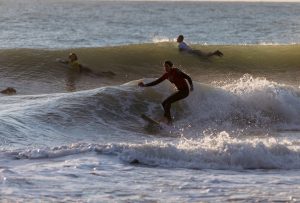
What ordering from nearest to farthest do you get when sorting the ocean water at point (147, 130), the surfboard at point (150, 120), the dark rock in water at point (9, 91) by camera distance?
1. the ocean water at point (147, 130)
2. the surfboard at point (150, 120)
3. the dark rock in water at point (9, 91)

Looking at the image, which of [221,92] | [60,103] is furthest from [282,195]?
[221,92]

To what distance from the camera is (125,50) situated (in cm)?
2802

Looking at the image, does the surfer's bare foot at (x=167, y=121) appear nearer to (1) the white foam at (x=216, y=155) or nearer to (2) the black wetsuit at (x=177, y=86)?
(2) the black wetsuit at (x=177, y=86)

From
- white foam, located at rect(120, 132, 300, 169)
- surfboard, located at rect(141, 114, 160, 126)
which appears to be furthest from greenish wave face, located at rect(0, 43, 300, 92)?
white foam, located at rect(120, 132, 300, 169)

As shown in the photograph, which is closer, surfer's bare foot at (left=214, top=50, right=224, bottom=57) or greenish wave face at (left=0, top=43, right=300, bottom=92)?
greenish wave face at (left=0, top=43, right=300, bottom=92)

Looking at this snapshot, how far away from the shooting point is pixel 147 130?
1504cm

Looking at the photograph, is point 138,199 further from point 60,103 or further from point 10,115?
point 60,103

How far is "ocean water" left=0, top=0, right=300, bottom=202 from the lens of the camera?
9.03 m

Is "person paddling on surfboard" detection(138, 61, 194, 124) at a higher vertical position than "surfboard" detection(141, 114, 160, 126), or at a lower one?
higher

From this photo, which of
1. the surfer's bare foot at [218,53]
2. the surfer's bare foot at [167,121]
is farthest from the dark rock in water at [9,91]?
the surfer's bare foot at [218,53]

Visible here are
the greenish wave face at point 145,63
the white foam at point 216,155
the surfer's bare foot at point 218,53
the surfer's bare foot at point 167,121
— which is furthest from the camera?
the surfer's bare foot at point 218,53

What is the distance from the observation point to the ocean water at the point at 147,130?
356 inches

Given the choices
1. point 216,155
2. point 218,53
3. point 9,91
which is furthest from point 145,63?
point 216,155

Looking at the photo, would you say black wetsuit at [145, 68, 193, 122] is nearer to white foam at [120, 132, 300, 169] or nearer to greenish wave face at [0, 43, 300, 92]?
white foam at [120, 132, 300, 169]
